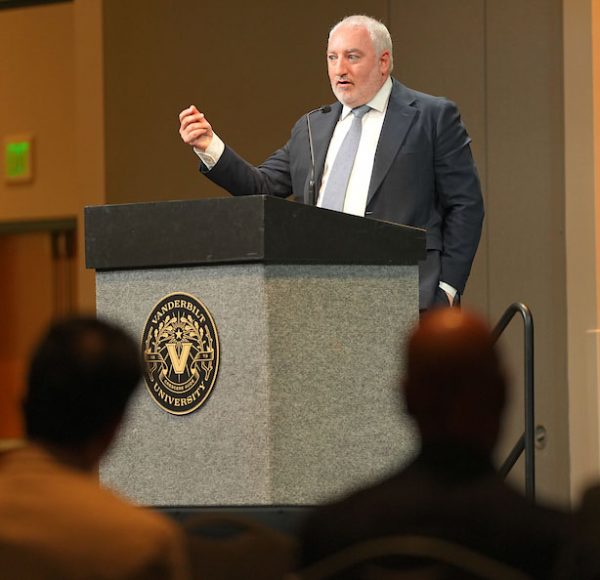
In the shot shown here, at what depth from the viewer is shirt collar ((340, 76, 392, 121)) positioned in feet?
15.9

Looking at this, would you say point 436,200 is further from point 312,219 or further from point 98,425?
point 98,425

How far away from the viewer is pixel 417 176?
15.5 ft

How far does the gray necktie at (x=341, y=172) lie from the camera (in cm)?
468

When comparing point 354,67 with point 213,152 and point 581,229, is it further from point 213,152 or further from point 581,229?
point 581,229

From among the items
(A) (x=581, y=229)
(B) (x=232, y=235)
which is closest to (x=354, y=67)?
(B) (x=232, y=235)

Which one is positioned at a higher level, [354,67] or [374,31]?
[374,31]

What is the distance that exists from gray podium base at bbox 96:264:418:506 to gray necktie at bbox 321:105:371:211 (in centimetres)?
64

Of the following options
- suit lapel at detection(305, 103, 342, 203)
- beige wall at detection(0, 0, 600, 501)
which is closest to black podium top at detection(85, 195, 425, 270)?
suit lapel at detection(305, 103, 342, 203)

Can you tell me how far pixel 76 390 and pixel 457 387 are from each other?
A: 545mm

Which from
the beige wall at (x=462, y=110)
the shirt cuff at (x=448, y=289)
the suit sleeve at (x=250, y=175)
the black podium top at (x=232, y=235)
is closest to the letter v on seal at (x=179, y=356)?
the black podium top at (x=232, y=235)

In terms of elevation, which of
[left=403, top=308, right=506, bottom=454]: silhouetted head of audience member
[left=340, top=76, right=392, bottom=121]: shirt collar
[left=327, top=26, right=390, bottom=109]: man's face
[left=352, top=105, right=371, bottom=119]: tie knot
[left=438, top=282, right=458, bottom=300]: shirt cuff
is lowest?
[left=403, top=308, right=506, bottom=454]: silhouetted head of audience member

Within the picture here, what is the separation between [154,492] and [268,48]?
4740mm

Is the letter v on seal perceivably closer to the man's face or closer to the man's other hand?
the man's other hand

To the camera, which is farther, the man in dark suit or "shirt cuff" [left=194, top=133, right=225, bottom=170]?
the man in dark suit
